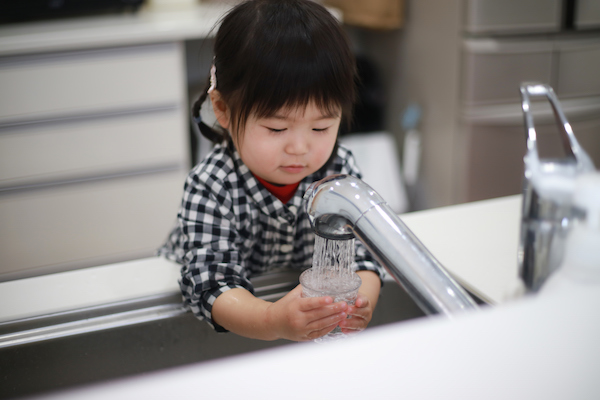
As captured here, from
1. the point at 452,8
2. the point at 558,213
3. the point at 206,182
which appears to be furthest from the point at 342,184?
the point at 452,8

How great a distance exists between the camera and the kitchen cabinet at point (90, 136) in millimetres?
1557

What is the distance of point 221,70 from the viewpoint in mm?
667

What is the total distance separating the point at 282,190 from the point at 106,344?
0.27 meters

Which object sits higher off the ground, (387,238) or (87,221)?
(387,238)

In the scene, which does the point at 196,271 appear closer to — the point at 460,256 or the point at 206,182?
the point at 206,182

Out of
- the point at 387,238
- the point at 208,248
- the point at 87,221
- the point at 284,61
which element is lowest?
the point at 87,221

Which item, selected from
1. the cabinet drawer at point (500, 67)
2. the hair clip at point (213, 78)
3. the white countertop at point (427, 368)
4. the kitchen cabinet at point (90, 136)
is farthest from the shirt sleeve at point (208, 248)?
the cabinet drawer at point (500, 67)

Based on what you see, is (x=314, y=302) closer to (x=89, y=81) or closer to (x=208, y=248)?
(x=208, y=248)

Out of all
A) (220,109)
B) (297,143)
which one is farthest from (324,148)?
(220,109)

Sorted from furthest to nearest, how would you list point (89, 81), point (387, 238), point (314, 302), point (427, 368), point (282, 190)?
point (89, 81), point (282, 190), point (314, 302), point (387, 238), point (427, 368)

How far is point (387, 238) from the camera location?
15.4 inches

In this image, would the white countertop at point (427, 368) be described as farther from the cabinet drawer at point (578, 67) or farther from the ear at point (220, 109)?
the cabinet drawer at point (578, 67)

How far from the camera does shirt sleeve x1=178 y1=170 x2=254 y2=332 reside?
62 cm

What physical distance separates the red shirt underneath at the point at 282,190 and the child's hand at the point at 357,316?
21cm
